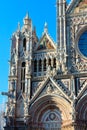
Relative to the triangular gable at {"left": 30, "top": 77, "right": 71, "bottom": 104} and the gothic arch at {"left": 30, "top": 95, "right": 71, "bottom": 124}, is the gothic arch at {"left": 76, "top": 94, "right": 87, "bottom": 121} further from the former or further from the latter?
the triangular gable at {"left": 30, "top": 77, "right": 71, "bottom": 104}

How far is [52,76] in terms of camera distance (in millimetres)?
26578

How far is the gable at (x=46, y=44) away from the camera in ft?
93.2

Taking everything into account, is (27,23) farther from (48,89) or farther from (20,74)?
(48,89)

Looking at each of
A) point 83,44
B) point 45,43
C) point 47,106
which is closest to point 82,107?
point 47,106

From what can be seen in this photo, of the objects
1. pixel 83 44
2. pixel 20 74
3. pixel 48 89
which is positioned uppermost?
pixel 83 44

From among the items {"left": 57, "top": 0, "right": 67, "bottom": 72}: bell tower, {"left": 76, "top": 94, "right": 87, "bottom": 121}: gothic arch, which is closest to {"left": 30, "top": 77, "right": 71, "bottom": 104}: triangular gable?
{"left": 57, "top": 0, "right": 67, "bottom": 72}: bell tower

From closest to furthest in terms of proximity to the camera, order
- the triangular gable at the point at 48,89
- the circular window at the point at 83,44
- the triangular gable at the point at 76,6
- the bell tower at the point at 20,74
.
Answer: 1. the triangular gable at the point at 48,89
2. the bell tower at the point at 20,74
3. the circular window at the point at 83,44
4. the triangular gable at the point at 76,6

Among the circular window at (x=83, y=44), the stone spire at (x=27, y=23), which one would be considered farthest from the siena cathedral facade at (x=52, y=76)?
the stone spire at (x=27, y=23)

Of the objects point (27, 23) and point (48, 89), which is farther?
point (27, 23)

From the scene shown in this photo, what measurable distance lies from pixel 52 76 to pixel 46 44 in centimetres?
381

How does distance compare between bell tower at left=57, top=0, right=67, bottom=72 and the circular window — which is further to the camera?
the circular window

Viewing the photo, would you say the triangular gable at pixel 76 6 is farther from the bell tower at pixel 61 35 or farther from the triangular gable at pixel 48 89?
the triangular gable at pixel 48 89

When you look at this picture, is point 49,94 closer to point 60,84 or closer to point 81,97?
point 60,84

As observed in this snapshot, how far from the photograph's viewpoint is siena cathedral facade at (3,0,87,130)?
2556 cm
